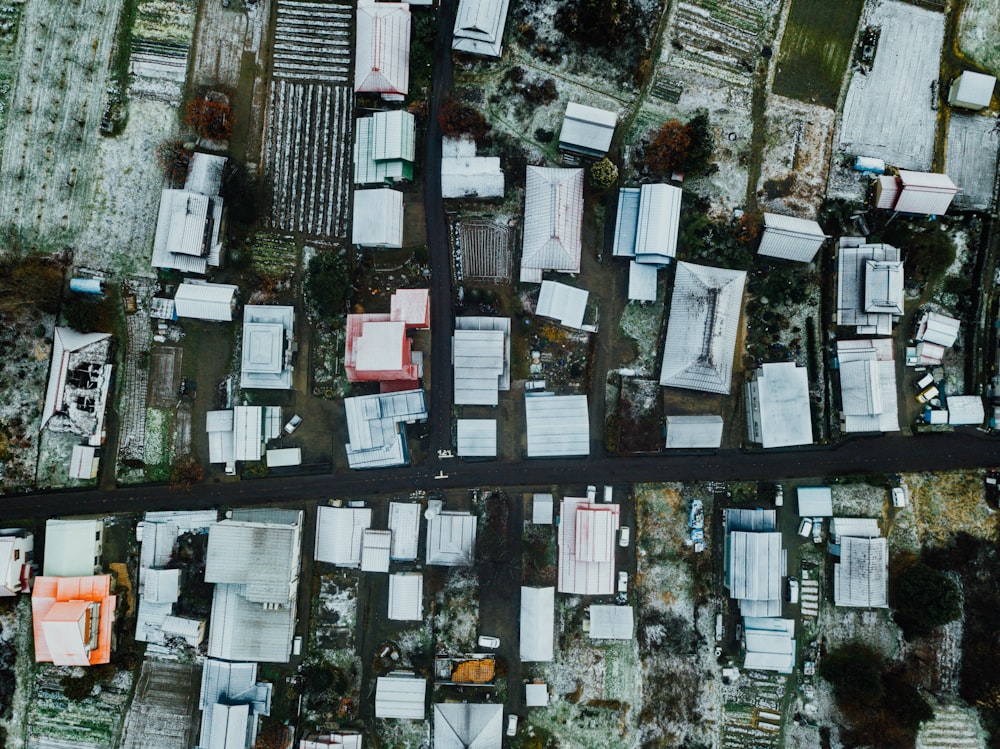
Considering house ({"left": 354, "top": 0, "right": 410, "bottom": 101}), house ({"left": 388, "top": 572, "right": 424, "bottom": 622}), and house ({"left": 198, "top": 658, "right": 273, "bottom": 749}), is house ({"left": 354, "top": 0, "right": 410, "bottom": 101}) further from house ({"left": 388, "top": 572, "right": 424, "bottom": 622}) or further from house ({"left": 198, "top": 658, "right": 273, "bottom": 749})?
house ({"left": 198, "top": 658, "right": 273, "bottom": 749})

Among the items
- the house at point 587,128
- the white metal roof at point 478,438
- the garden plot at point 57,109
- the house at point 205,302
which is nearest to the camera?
the house at point 587,128

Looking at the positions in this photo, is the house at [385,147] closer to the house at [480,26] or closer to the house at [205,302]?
the house at [480,26]

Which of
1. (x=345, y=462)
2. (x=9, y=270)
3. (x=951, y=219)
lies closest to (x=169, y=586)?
(x=345, y=462)

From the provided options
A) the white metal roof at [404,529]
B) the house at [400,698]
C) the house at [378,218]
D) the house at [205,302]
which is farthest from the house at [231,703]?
the house at [378,218]

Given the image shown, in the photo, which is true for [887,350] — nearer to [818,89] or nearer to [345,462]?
[818,89]

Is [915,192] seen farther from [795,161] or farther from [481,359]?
[481,359]

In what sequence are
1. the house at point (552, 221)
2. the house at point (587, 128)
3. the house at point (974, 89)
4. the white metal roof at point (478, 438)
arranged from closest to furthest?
1. the house at point (552, 221)
2. the house at point (587, 128)
3. the house at point (974, 89)
4. the white metal roof at point (478, 438)

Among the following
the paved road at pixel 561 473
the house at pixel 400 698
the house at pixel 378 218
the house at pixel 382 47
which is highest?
the house at pixel 382 47
